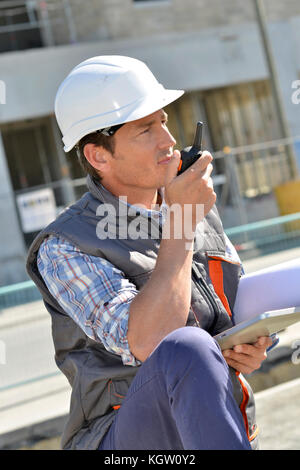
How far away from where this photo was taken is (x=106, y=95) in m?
2.29

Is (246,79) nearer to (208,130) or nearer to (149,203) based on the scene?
(208,130)

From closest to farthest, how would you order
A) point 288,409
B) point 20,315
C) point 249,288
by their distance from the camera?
point 249,288 < point 288,409 < point 20,315

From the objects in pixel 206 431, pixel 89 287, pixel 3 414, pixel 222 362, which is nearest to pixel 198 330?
pixel 222 362

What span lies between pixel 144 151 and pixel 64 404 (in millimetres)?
2374

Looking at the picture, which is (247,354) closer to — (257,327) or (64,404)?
(257,327)

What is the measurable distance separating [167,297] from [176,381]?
11.9 inches

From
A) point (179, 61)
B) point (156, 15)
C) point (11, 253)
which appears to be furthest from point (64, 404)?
point (156, 15)

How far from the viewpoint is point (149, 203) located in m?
2.50

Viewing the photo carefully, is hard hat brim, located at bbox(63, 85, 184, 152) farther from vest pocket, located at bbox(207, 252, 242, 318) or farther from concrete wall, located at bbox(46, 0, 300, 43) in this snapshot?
concrete wall, located at bbox(46, 0, 300, 43)

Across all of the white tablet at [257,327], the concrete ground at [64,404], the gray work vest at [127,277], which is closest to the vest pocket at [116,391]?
the gray work vest at [127,277]

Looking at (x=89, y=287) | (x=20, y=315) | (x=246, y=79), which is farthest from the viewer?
(x=246, y=79)
